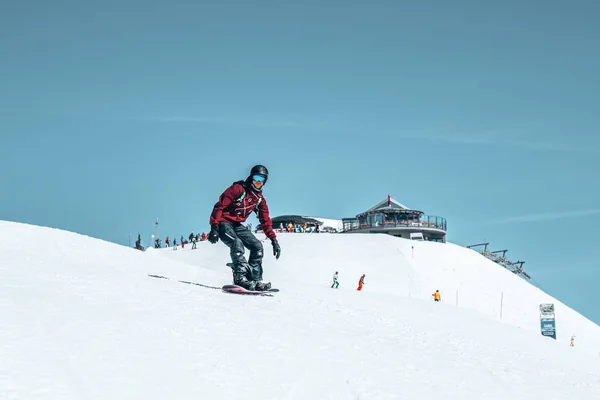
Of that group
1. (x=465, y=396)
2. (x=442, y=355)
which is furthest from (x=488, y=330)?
(x=465, y=396)

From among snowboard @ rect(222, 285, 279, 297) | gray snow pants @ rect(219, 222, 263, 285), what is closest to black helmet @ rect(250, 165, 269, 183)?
gray snow pants @ rect(219, 222, 263, 285)

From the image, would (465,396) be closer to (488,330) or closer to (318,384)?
(318,384)

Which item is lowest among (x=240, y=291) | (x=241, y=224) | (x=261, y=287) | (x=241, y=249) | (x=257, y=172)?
(x=240, y=291)

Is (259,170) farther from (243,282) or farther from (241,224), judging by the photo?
(243,282)

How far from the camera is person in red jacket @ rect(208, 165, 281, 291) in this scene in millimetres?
14109

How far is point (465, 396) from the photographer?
7633 millimetres

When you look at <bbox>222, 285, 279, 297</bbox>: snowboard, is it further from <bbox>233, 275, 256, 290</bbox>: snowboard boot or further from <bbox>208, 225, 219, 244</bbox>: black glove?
<bbox>208, 225, 219, 244</bbox>: black glove

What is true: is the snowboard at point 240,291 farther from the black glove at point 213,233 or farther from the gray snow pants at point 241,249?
the black glove at point 213,233

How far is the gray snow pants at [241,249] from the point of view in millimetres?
14133

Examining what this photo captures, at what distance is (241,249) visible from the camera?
14328mm

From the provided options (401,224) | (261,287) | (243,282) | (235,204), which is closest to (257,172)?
(235,204)

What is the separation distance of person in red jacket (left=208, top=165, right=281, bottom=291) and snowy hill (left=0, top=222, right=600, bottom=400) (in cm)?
A: 75

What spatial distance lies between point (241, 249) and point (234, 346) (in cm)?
595

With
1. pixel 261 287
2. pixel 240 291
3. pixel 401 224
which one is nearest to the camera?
pixel 240 291
